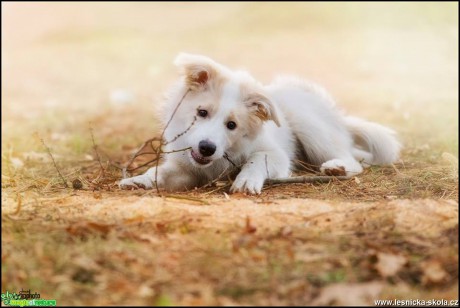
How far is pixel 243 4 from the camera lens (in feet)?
72.3

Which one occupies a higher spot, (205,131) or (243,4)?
(243,4)

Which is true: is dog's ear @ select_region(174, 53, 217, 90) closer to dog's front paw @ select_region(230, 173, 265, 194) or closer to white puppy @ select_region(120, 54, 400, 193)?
white puppy @ select_region(120, 54, 400, 193)

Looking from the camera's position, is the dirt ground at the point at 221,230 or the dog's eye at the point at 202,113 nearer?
the dirt ground at the point at 221,230

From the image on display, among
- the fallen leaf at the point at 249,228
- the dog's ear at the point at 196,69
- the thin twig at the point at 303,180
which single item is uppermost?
the dog's ear at the point at 196,69

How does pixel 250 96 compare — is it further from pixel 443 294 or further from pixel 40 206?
pixel 443 294

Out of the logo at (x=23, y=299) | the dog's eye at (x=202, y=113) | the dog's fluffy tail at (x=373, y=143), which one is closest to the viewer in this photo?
the logo at (x=23, y=299)

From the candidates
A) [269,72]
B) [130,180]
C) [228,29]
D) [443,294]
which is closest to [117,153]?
[130,180]

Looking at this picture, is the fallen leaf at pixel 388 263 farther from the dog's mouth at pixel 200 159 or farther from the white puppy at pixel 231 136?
the dog's mouth at pixel 200 159

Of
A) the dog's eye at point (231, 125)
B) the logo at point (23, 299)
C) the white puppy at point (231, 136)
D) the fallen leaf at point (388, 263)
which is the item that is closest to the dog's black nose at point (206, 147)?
the white puppy at point (231, 136)

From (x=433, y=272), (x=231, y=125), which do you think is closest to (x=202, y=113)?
(x=231, y=125)

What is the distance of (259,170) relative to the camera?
16.9 ft

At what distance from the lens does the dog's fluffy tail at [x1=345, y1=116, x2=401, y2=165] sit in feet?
21.6

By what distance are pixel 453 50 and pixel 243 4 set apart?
25.6ft

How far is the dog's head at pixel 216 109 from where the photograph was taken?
492 cm
